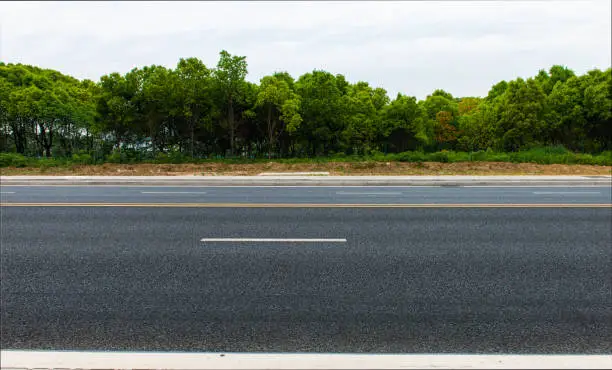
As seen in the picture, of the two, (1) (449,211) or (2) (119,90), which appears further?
(2) (119,90)

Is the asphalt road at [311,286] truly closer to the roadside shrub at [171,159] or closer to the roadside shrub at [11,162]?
the roadside shrub at [171,159]

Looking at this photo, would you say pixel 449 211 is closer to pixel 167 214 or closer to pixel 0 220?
pixel 167 214

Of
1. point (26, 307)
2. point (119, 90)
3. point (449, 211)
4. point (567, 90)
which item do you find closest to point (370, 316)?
point (26, 307)

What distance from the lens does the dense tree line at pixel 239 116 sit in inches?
1463

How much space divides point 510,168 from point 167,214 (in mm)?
23557

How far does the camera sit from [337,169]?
2872 centimetres

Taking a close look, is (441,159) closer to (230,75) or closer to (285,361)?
(230,75)

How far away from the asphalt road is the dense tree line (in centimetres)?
2953

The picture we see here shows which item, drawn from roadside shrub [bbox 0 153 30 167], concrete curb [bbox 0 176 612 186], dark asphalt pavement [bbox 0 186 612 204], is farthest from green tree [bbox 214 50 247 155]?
dark asphalt pavement [bbox 0 186 612 204]

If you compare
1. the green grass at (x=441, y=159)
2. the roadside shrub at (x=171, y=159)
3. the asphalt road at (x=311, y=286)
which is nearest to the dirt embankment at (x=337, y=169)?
the green grass at (x=441, y=159)

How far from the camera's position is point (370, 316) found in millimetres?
4387

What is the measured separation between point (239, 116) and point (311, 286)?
37.9 metres

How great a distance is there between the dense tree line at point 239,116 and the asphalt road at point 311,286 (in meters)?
29.5

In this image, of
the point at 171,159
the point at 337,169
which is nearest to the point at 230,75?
the point at 171,159
